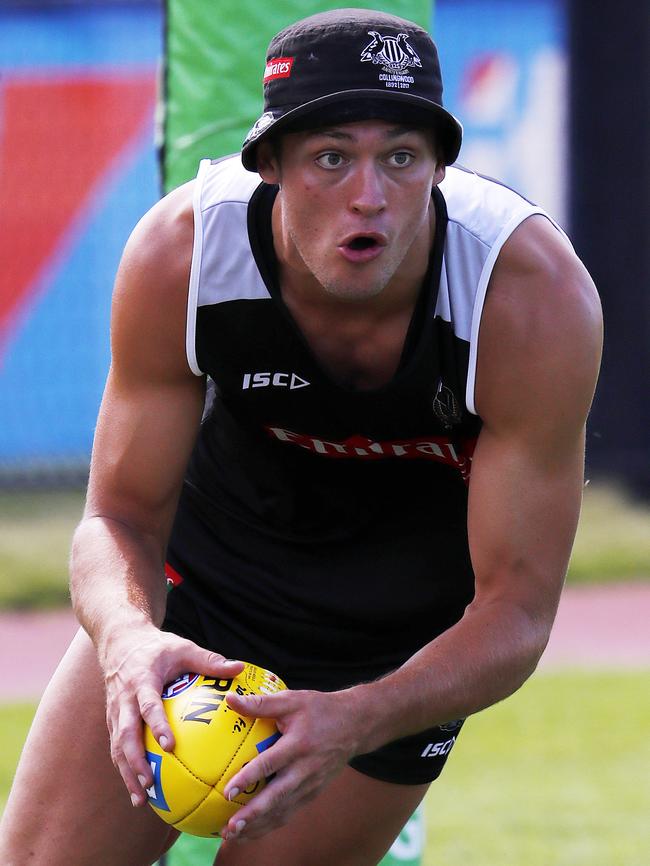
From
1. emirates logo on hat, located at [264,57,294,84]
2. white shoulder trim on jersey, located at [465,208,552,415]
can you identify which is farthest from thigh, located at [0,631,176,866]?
emirates logo on hat, located at [264,57,294,84]

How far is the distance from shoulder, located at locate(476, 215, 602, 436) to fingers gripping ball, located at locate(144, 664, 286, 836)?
838 millimetres

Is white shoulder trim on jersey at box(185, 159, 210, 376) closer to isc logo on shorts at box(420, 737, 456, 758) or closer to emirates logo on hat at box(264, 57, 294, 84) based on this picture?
emirates logo on hat at box(264, 57, 294, 84)

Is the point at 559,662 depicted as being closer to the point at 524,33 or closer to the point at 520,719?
the point at 520,719

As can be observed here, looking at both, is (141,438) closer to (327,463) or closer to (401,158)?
(327,463)

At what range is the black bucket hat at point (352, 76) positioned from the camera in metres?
2.90

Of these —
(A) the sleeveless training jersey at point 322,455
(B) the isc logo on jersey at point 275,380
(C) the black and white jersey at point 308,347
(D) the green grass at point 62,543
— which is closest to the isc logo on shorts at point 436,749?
(A) the sleeveless training jersey at point 322,455

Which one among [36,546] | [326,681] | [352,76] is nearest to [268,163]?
[352,76]

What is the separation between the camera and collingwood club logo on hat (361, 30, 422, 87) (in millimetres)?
2926

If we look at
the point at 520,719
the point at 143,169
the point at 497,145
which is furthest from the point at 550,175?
the point at 520,719

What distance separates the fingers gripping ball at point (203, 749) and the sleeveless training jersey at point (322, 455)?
2.49ft

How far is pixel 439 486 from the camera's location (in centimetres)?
360

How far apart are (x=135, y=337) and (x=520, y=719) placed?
4551mm

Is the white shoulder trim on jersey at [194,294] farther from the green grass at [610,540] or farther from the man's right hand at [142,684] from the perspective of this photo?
the green grass at [610,540]

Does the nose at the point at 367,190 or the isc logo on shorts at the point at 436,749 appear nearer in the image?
the nose at the point at 367,190
